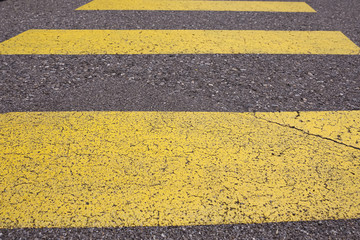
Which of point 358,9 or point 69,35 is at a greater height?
point 69,35

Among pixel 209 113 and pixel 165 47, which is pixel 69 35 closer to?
pixel 165 47

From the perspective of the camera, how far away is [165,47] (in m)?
4.00

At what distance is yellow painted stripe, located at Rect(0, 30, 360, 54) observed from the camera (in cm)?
393

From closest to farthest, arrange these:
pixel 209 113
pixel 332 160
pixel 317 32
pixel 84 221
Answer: pixel 84 221 → pixel 332 160 → pixel 209 113 → pixel 317 32

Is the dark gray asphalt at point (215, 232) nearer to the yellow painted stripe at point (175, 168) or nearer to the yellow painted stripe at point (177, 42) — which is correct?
the yellow painted stripe at point (175, 168)

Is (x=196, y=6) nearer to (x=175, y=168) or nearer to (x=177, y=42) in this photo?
(x=177, y=42)

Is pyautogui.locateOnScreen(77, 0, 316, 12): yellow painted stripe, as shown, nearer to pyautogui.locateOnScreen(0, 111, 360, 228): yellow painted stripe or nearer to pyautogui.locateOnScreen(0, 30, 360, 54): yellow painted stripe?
pyautogui.locateOnScreen(0, 30, 360, 54): yellow painted stripe

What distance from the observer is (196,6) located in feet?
17.1

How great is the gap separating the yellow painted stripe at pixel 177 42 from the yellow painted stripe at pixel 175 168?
1.23 meters

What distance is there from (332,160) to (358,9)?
12.2 ft

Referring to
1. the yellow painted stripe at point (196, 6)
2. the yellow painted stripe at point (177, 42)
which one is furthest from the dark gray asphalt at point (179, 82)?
the yellow painted stripe at point (196, 6)

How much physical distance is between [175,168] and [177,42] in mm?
2094

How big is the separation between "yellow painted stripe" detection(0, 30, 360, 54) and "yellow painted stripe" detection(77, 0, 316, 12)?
864 millimetres

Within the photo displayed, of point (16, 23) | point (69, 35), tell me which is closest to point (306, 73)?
point (69, 35)
